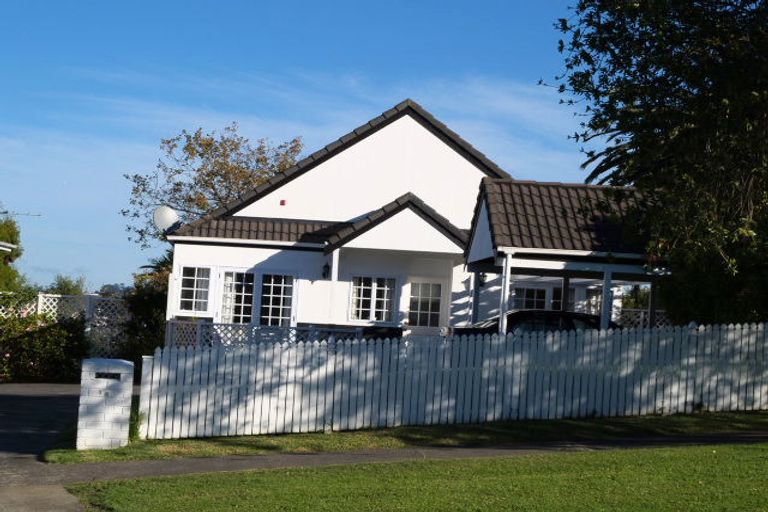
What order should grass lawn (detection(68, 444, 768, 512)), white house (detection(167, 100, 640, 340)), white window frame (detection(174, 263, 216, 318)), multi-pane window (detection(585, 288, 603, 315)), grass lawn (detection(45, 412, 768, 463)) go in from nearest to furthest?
grass lawn (detection(68, 444, 768, 512)), grass lawn (detection(45, 412, 768, 463)), white house (detection(167, 100, 640, 340)), white window frame (detection(174, 263, 216, 318)), multi-pane window (detection(585, 288, 603, 315))

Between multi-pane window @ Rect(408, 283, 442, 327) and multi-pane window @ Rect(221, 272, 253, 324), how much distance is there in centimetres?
407

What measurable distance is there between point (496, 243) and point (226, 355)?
20.6 feet

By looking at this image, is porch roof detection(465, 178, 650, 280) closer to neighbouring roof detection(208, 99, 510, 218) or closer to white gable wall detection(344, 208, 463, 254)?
white gable wall detection(344, 208, 463, 254)

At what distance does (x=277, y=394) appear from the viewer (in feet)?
49.0

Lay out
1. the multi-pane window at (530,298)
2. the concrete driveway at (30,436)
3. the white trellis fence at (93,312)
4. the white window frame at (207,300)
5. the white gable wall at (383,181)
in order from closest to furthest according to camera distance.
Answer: the concrete driveway at (30,436)
the white trellis fence at (93,312)
the white window frame at (207,300)
the white gable wall at (383,181)
the multi-pane window at (530,298)

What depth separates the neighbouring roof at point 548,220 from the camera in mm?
19406

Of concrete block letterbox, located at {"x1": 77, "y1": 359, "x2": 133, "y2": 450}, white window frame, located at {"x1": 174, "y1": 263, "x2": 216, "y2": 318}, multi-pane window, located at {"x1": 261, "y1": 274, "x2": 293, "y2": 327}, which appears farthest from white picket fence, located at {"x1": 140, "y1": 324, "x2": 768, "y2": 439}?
multi-pane window, located at {"x1": 261, "y1": 274, "x2": 293, "y2": 327}

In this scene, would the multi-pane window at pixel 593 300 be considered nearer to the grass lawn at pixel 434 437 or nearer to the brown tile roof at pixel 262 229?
the brown tile roof at pixel 262 229

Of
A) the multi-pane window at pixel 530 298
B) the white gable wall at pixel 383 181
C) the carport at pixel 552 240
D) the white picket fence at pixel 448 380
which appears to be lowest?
the white picket fence at pixel 448 380

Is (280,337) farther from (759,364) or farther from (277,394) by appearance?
(759,364)

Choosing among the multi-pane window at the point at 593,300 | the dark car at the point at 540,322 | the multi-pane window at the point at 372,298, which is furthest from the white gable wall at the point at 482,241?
the multi-pane window at the point at 593,300

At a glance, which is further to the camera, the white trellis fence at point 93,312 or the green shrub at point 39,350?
the white trellis fence at point 93,312

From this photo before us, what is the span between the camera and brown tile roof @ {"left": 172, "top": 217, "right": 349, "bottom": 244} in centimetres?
2719

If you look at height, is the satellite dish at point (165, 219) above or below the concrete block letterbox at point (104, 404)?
above
